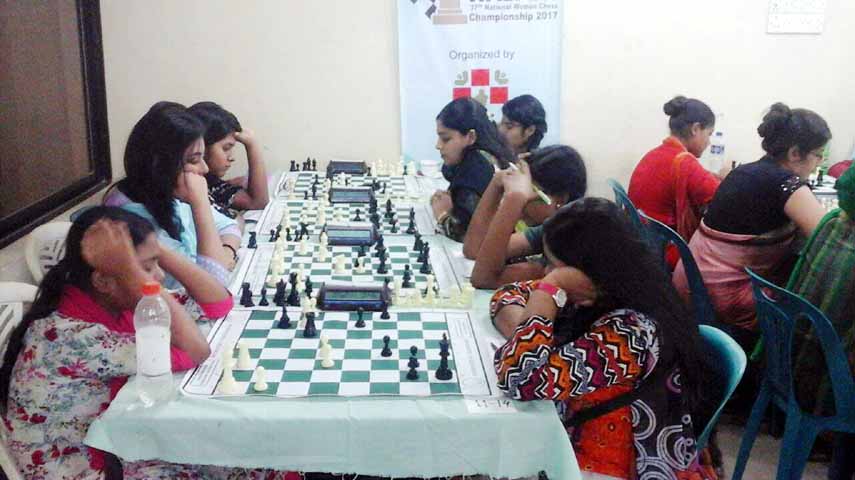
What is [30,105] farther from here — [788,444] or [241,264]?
[788,444]

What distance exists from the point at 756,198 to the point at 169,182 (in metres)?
2.11

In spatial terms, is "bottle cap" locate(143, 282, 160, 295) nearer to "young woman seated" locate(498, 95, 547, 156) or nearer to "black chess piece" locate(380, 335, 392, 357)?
"black chess piece" locate(380, 335, 392, 357)

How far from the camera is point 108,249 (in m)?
1.54

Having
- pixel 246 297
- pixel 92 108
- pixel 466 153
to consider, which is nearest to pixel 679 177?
pixel 466 153

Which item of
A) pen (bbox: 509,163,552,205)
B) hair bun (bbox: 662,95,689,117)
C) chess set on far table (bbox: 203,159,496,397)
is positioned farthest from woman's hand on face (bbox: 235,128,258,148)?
hair bun (bbox: 662,95,689,117)

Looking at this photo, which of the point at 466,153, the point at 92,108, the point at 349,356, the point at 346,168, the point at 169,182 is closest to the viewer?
the point at 349,356

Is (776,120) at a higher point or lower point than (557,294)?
higher

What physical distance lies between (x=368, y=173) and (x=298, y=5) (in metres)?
1.18

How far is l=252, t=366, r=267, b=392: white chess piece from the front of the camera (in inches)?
59.1

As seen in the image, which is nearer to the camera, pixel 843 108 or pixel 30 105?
pixel 30 105

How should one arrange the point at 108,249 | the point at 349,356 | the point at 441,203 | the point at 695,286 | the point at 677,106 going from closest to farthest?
the point at 108,249
the point at 349,356
the point at 695,286
the point at 441,203
the point at 677,106

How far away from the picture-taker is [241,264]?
93.2 inches

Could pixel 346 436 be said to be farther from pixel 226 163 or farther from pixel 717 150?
pixel 717 150

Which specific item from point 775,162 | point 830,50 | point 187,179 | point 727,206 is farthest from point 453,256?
point 830,50
